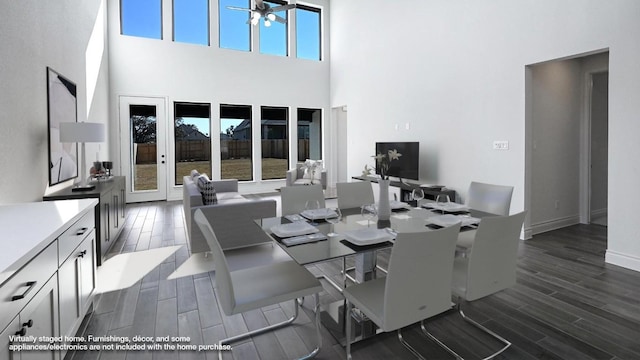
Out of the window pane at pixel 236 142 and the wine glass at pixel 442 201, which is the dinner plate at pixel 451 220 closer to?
the wine glass at pixel 442 201

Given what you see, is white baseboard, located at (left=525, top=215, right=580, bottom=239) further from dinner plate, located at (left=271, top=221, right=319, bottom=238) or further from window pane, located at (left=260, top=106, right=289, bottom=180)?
window pane, located at (left=260, top=106, right=289, bottom=180)

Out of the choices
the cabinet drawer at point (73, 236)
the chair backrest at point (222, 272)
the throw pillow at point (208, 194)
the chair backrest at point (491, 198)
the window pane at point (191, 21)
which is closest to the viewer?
the chair backrest at point (222, 272)

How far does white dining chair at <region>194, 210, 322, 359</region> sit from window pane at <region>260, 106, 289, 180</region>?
6.71 metres

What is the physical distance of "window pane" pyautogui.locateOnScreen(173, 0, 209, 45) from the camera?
299 inches

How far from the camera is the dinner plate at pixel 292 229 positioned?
2035 millimetres

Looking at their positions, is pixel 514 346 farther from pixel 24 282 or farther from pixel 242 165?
pixel 242 165

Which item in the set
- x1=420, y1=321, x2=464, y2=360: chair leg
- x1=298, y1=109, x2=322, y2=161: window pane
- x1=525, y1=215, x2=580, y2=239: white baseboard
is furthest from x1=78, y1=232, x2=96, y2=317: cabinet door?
x1=298, y1=109, x2=322, y2=161: window pane

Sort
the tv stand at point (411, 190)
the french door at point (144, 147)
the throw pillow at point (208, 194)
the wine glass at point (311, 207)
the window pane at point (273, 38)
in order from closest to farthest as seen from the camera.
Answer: the wine glass at point (311, 207) → the throw pillow at point (208, 194) → the tv stand at point (411, 190) → the french door at point (144, 147) → the window pane at point (273, 38)

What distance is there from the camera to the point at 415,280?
1585 millimetres

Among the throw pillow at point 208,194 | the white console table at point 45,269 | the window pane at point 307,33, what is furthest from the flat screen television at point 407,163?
the white console table at point 45,269

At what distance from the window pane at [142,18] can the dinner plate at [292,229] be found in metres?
7.10

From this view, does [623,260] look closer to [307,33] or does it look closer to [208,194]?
[208,194]

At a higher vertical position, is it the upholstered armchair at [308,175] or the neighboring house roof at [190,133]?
the neighboring house roof at [190,133]

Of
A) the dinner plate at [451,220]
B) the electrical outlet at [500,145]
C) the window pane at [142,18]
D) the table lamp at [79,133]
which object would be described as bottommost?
the dinner plate at [451,220]
